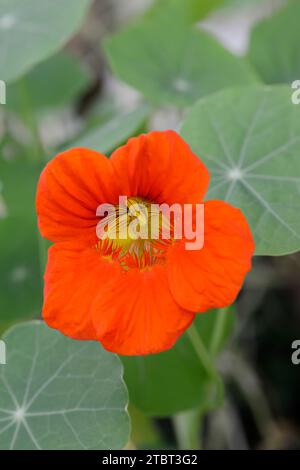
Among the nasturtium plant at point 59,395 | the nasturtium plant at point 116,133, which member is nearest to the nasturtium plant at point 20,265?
the nasturtium plant at point 116,133

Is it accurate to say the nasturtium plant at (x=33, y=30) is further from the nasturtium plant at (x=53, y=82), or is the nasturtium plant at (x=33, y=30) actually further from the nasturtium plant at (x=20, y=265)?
the nasturtium plant at (x=53, y=82)

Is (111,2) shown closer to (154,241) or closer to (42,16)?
(42,16)

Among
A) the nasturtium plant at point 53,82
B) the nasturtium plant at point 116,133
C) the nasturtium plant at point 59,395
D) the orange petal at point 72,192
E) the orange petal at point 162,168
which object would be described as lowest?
the nasturtium plant at point 59,395

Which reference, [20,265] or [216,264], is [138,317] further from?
[20,265]

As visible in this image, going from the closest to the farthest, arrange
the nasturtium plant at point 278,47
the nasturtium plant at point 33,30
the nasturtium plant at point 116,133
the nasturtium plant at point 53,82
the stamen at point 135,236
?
the stamen at point 135,236
the nasturtium plant at point 116,133
the nasturtium plant at point 33,30
the nasturtium plant at point 278,47
the nasturtium plant at point 53,82

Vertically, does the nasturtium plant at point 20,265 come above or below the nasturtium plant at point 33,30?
below

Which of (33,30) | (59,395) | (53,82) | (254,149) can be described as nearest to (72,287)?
(59,395)

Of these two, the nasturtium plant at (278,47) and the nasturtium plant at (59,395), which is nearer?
the nasturtium plant at (59,395)

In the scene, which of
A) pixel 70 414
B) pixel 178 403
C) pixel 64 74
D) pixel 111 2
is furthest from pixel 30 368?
Result: pixel 111 2
